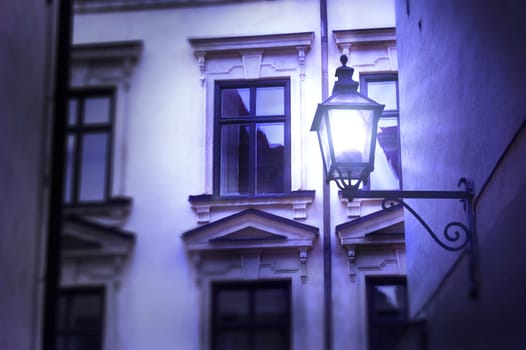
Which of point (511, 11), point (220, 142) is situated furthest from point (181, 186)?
point (511, 11)

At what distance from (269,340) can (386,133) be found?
740mm

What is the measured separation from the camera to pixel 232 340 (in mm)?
2566

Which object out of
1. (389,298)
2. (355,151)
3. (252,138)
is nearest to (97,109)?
(252,138)

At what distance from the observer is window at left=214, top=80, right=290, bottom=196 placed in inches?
106

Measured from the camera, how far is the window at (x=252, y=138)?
8.81ft

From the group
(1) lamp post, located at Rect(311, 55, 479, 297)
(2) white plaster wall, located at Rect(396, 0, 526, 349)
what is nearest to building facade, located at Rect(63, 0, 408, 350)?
(2) white plaster wall, located at Rect(396, 0, 526, 349)

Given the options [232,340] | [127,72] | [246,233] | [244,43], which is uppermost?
[244,43]

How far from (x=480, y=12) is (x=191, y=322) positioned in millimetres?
1443

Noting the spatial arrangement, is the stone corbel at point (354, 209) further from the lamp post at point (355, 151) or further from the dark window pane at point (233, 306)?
the lamp post at point (355, 151)

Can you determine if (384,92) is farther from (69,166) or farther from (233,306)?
(69,166)

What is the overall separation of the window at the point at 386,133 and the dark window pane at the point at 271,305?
0.45 metres

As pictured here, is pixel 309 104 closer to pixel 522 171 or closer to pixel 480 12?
pixel 480 12

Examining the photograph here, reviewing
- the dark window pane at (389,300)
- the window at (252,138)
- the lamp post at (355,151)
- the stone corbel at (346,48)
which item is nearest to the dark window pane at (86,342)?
the window at (252,138)

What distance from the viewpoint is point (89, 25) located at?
2.66 meters
